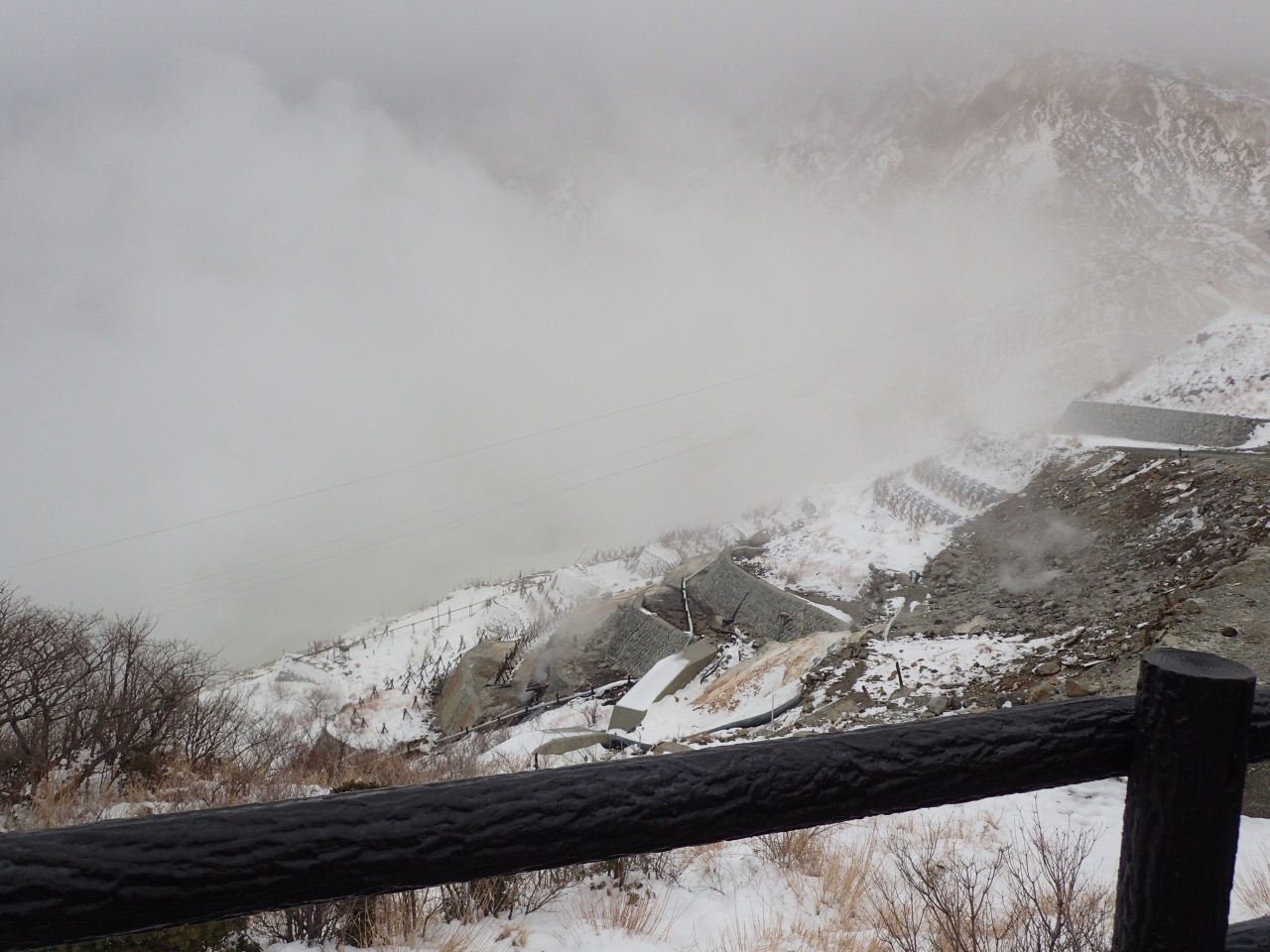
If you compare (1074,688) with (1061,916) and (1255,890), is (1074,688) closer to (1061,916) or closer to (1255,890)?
(1255,890)

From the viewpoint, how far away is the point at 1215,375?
963 inches

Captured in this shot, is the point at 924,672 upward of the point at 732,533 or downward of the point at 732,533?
downward

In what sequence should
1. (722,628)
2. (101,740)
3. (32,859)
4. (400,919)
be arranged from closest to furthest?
1. (32,859)
2. (400,919)
3. (101,740)
4. (722,628)

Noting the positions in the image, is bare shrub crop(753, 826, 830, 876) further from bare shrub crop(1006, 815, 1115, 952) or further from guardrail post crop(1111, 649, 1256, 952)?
guardrail post crop(1111, 649, 1256, 952)

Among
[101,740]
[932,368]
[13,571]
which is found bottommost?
[13,571]

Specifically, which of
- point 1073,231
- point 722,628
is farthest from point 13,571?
point 1073,231

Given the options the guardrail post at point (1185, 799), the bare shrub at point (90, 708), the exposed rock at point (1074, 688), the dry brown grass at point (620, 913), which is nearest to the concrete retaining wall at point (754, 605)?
the exposed rock at point (1074, 688)

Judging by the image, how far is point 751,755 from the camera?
992mm

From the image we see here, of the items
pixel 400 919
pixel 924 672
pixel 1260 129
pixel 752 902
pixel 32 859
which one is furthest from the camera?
pixel 1260 129

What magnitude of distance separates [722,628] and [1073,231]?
85.2m

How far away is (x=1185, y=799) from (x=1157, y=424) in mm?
27741

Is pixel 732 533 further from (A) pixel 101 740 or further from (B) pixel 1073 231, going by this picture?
(B) pixel 1073 231

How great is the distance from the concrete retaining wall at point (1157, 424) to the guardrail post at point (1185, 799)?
81.5ft

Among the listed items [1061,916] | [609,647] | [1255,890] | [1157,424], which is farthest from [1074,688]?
[1157,424]
